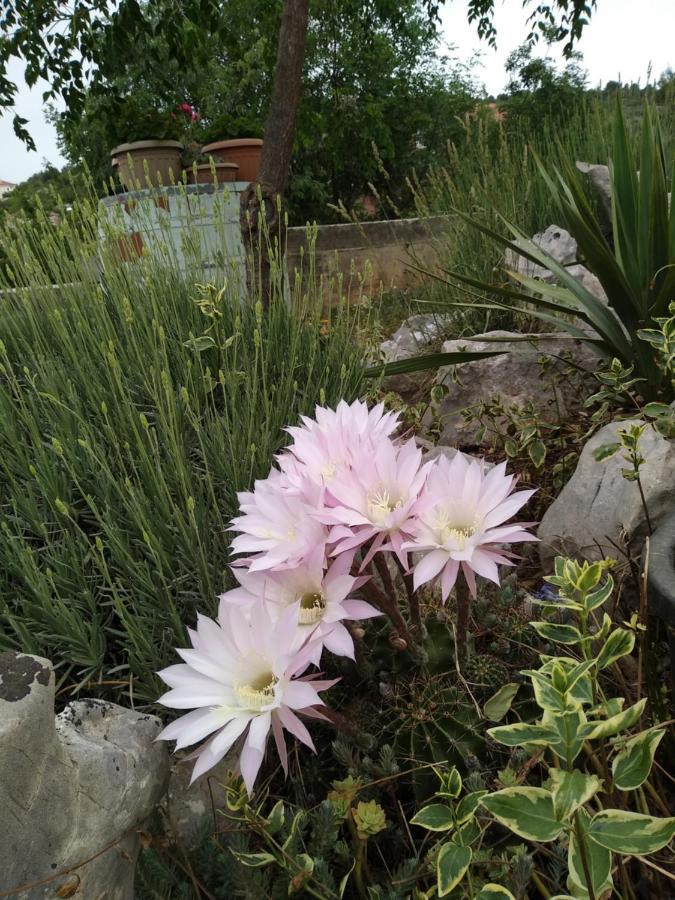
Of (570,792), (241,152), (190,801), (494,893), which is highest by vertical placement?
(241,152)

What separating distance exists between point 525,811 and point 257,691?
0.34m

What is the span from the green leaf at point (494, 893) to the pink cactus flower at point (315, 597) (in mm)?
277

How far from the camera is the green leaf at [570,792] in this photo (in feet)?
1.88

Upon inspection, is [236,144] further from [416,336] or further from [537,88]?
[537,88]

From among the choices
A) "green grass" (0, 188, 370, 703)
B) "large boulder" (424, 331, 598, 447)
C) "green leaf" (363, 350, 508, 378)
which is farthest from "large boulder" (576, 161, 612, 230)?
"green grass" (0, 188, 370, 703)

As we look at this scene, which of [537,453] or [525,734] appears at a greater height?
[525,734]

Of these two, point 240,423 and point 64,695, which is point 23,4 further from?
point 64,695

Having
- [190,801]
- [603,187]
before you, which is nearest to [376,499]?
[190,801]

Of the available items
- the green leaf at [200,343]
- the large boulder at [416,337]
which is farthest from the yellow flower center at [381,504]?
the large boulder at [416,337]

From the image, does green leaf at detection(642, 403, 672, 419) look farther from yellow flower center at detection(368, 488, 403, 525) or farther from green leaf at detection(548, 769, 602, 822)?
green leaf at detection(548, 769, 602, 822)

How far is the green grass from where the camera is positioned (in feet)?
4.59

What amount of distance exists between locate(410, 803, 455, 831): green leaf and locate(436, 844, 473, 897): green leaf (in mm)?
21

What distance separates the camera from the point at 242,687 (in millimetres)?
833

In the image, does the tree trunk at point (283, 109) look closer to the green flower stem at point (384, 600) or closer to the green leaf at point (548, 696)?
the green flower stem at point (384, 600)
